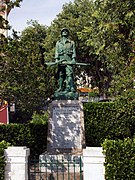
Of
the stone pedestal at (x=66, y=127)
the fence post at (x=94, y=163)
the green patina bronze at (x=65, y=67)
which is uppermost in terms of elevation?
the green patina bronze at (x=65, y=67)

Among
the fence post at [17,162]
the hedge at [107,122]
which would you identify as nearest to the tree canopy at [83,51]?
the hedge at [107,122]

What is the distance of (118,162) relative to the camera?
7062mm

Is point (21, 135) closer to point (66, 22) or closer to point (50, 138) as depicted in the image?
point (50, 138)

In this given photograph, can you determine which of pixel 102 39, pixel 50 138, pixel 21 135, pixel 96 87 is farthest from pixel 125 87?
pixel 96 87

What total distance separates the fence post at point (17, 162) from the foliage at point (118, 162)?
70.4 inches

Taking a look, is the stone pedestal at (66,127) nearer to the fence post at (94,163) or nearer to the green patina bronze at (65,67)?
the green patina bronze at (65,67)

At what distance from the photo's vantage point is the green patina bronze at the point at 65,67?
460 inches

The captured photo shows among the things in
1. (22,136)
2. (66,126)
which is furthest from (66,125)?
(22,136)

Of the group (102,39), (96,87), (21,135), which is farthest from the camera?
(96,87)

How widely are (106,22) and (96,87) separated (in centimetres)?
1744

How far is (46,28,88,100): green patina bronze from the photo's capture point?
1169cm

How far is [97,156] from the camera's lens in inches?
283

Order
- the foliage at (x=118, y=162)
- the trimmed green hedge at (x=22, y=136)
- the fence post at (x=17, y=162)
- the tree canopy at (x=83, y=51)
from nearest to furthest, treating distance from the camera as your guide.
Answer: the foliage at (x=118, y=162)
the fence post at (x=17, y=162)
the trimmed green hedge at (x=22, y=136)
the tree canopy at (x=83, y=51)


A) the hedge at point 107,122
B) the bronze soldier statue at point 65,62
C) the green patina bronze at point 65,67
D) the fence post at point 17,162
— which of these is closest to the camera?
the fence post at point 17,162
